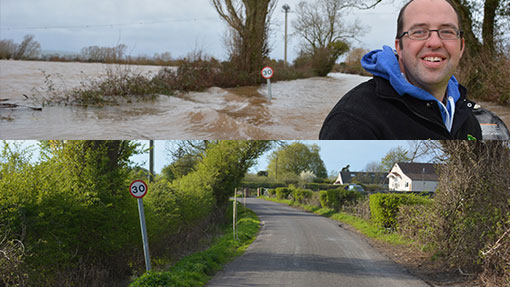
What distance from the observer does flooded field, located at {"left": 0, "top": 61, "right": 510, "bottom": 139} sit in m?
5.89

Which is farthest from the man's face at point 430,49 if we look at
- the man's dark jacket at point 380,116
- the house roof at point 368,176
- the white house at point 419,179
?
the house roof at point 368,176

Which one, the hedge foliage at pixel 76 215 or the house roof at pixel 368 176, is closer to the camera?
the hedge foliage at pixel 76 215

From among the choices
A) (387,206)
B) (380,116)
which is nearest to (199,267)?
(387,206)

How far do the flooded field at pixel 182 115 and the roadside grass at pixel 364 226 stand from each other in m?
4.77

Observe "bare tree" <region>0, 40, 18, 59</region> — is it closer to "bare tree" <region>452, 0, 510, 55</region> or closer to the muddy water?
the muddy water


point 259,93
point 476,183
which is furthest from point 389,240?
point 259,93

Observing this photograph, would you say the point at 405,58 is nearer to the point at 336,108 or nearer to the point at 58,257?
the point at 336,108

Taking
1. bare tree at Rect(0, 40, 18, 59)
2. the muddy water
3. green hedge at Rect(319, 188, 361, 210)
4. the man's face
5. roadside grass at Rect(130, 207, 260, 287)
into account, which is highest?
bare tree at Rect(0, 40, 18, 59)

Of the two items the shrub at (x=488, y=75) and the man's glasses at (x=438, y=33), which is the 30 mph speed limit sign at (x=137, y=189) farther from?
the man's glasses at (x=438, y=33)

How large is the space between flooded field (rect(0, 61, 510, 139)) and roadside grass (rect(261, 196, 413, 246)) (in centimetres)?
477

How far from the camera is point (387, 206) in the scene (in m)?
12.8

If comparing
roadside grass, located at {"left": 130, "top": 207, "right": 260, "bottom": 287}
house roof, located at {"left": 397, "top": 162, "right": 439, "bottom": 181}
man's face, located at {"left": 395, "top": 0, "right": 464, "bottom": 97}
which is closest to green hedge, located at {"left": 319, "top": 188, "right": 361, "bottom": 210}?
roadside grass, located at {"left": 130, "top": 207, "right": 260, "bottom": 287}

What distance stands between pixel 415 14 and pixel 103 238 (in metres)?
7.18

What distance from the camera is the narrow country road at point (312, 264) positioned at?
7.99 meters
